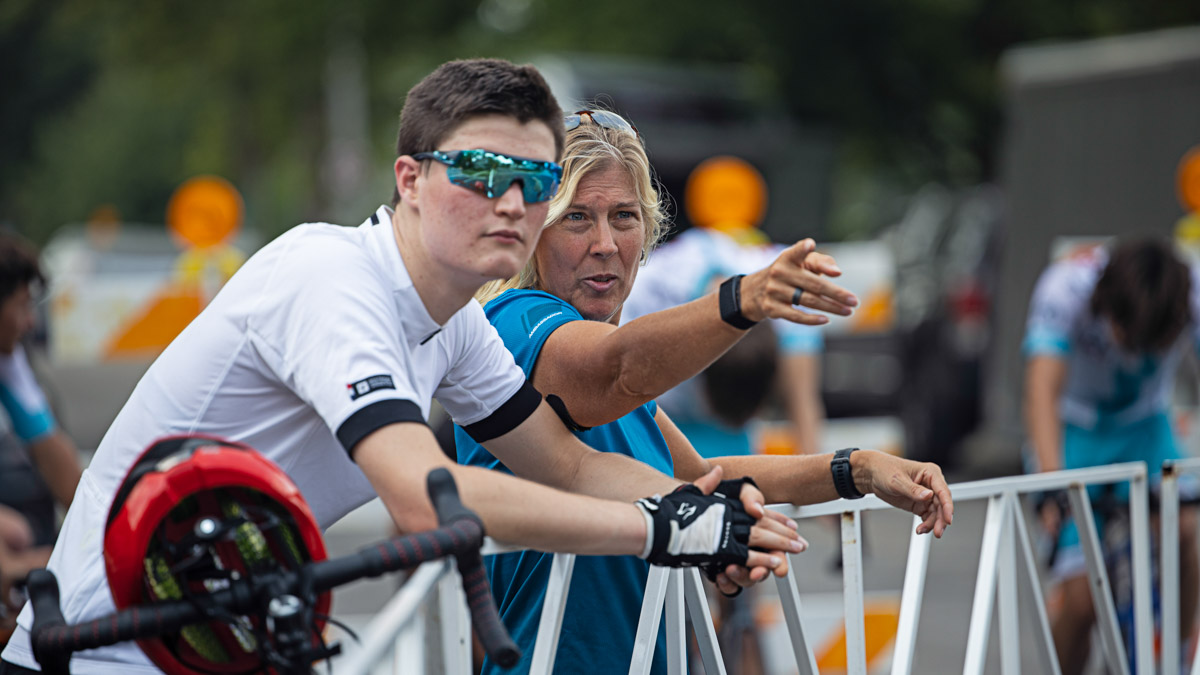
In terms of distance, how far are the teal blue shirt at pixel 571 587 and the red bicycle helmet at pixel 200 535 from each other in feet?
2.80

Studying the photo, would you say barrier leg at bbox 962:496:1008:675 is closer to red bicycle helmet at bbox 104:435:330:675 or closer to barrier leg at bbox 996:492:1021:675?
barrier leg at bbox 996:492:1021:675

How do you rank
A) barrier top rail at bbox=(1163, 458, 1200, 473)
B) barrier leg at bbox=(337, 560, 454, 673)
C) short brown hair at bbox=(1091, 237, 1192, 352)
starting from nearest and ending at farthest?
barrier leg at bbox=(337, 560, 454, 673) → barrier top rail at bbox=(1163, 458, 1200, 473) → short brown hair at bbox=(1091, 237, 1192, 352)

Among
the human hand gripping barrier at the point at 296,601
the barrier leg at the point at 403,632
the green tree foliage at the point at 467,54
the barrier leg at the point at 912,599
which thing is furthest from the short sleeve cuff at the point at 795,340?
the green tree foliage at the point at 467,54

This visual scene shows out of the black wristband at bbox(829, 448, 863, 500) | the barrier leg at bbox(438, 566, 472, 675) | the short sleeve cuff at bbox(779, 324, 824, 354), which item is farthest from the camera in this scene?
the short sleeve cuff at bbox(779, 324, 824, 354)

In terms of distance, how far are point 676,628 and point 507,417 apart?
2.00 feet

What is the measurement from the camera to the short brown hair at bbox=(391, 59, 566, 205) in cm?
212

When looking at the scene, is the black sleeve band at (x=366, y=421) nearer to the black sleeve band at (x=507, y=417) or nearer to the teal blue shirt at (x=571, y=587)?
A: the black sleeve band at (x=507, y=417)

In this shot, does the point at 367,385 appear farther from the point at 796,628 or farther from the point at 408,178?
the point at 796,628

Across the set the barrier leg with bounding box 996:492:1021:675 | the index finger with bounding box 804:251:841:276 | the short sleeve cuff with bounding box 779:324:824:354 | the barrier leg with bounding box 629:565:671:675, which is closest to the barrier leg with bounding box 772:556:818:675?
the barrier leg with bounding box 629:565:671:675

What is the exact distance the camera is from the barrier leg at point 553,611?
2.39 m

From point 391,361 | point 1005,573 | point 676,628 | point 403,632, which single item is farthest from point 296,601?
point 1005,573

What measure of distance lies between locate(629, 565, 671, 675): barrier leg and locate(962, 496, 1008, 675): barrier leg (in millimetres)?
865

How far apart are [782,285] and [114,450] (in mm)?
1155

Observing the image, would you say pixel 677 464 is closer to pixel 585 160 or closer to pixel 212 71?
pixel 585 160
